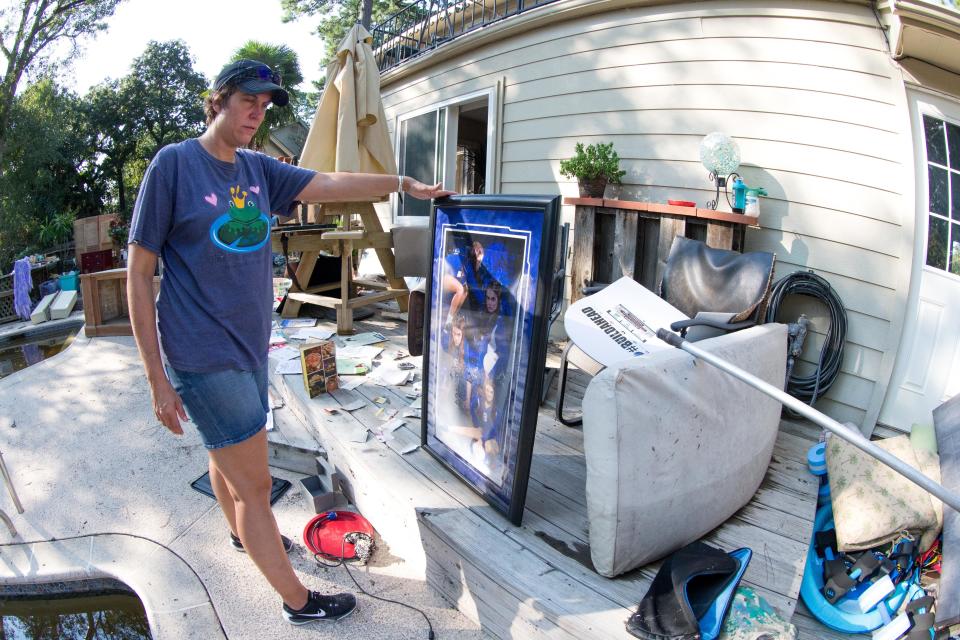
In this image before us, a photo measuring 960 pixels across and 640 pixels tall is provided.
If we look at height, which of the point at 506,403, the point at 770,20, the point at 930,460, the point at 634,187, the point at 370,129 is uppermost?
the point at 770,20

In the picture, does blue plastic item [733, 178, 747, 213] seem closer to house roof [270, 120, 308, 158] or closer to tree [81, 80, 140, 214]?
house roof [270, 120, 308, 158]

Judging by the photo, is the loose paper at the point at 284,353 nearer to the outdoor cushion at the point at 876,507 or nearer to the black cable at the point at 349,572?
the black cable at the point at 349,572

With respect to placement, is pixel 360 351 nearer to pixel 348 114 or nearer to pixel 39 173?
pixel 348 114

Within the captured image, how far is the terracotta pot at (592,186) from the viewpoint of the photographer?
159 inches

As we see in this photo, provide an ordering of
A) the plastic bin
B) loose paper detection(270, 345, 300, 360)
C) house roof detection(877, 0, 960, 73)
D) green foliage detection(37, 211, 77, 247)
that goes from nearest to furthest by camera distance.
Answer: house roof detection(877, 0, 960, 73)
loose paper detection(270, 345, 300, 360)
the plastic bin
green foliage detection(37, 211, 77, 247)

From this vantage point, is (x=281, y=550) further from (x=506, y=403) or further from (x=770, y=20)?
(x=770, y=20)

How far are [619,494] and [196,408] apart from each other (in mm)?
1231

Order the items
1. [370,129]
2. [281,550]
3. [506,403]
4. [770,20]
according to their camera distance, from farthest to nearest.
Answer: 1. [370,129]
2. [770,20]
3. [506,403]
4. [281,550]

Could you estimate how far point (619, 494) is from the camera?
1.57 metres

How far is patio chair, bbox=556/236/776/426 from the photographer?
2.63 metres

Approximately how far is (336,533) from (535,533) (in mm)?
868

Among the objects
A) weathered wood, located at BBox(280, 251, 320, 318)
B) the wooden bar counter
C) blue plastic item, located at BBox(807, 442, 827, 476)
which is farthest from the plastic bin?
blue plastic item, located at BBox(807, 442, 827, 476)

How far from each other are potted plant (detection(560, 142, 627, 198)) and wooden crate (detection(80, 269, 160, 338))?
3.72m

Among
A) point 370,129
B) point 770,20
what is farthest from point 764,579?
point 370,129
